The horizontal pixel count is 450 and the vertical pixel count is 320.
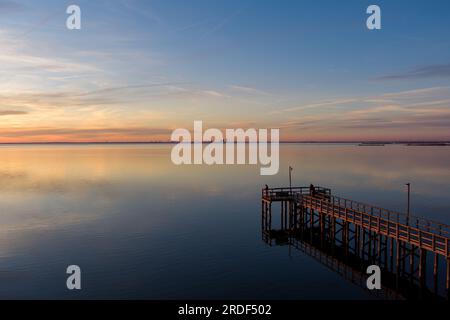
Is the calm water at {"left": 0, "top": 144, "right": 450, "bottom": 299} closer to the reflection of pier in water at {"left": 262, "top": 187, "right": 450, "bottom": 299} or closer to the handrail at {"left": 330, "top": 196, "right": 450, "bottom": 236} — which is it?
the reflection of pier in water at {"left": 262, "top": 187, "right": 450, "bottom": 299}

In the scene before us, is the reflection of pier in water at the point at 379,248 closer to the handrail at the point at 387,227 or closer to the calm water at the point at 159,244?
the handrail at the point at 387,227

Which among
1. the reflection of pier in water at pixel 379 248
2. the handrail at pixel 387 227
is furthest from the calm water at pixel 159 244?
the handrail at pixel 387 227

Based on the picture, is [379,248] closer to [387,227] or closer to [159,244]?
[387,227]

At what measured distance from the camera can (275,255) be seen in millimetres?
35750

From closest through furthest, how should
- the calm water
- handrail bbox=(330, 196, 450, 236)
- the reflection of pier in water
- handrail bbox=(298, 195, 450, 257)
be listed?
1. handrail bbox=(298, 195, 450, 257)
2. the reflection of pier in water
3. handrail bbox=(330, 196, 450, 236)
4. the calm water

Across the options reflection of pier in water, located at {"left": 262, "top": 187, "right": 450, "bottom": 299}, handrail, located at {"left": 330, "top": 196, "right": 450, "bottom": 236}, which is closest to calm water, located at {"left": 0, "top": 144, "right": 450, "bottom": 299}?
reflection of pier in water, located at {"left": 262, "top": 187, "right": 450, "bottom": 299}

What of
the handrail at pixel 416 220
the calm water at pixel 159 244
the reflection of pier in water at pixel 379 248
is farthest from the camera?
the calm water at pixel 159 244

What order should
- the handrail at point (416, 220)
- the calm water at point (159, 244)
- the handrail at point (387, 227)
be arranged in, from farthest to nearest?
the calm water at point (159, 244) < the handrail at point (416, 220) < the handrail at point (387, 227)

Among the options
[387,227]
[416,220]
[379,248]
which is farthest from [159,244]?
[416,220]
